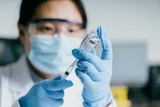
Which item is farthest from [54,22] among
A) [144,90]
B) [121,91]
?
[144,90]

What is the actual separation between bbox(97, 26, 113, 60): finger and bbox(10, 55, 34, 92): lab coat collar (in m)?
0.44

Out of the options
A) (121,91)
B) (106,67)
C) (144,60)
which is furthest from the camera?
(144,60)

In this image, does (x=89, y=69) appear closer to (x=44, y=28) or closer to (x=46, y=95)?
(x=46, y=95)

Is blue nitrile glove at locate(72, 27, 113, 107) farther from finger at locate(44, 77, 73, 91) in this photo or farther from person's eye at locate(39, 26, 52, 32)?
person's eye at locate(39, 26, 52, 32)

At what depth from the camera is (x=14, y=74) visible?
3.55 ft

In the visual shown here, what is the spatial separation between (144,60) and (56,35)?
100cm

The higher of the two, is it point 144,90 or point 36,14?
point 36,14

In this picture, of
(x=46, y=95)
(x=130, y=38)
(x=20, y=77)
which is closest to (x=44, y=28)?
(x=20, y=77)

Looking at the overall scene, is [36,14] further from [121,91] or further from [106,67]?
[121,91]

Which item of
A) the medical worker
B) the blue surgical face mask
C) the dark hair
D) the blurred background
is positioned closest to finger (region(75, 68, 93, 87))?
the medical worker

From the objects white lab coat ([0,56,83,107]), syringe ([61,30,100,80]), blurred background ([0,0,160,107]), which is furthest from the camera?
blurred background ([0,0,160,107])

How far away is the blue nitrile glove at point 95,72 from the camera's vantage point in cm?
68

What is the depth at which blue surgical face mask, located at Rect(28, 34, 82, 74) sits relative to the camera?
1010 millimetres

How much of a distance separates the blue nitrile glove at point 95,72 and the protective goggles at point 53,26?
1.06 ft
